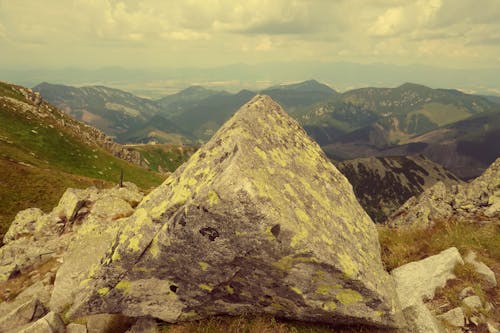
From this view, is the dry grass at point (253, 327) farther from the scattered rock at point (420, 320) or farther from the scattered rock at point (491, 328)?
the scattered rock at point (491, 328)

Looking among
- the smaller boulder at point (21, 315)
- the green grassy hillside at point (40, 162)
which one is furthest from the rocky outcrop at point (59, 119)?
the smaller boulder at point (21, 315)

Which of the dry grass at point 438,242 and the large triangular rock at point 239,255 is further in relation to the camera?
the dry grass at point 438,242

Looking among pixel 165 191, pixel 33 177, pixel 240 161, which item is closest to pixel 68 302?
pixel 165 191

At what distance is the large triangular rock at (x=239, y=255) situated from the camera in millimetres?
7016

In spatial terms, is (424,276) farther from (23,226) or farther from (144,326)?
(23,226)

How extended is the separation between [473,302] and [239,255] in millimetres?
7146

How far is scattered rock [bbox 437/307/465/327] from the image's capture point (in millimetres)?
7792

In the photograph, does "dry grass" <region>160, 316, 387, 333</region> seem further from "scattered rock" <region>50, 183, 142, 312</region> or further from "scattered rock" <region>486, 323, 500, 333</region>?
"scattered rock" <region>50, 183, 142, 312</region>

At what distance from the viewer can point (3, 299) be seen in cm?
1452

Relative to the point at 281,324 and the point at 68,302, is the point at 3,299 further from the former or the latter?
the point at 281,324

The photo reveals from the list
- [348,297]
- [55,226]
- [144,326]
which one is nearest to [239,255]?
[348,297]

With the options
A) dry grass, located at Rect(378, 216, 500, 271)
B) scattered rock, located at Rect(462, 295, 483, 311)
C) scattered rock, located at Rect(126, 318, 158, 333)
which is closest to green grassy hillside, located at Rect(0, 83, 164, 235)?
scattered rock, located at Rect(126, 318, 158, 333)

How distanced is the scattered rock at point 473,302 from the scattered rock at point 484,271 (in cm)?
131

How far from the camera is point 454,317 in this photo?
7.96 m
